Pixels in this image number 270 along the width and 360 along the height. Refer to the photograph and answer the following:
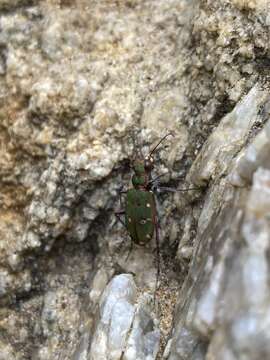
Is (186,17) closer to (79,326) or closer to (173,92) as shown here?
(173,92)

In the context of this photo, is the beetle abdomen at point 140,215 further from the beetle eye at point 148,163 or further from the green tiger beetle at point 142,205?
the beetle eye at point 148,163

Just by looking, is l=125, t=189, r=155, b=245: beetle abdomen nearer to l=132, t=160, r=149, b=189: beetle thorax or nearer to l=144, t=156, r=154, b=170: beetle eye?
l=132, t=160, r=149, b=189: beetle thorax

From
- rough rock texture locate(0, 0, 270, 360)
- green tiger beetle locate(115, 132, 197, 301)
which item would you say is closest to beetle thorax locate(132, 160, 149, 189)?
green tiger beetle locate(115, 132, 197, 301)

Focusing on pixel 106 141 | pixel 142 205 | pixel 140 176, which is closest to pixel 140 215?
pixel 142 205

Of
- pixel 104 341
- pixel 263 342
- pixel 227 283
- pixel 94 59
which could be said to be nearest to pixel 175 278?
pixel 104 341

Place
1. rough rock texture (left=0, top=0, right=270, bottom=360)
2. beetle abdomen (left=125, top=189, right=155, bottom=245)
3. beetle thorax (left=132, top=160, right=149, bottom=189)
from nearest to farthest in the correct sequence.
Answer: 1. rough rock texture (left=0, top=0, right=270, bottom=360)
2. beetle abdomen (left=125, top=189, right=155, bottom=245)
3. beetle thorax (left=132, top=160, right=149, bottom=189)
